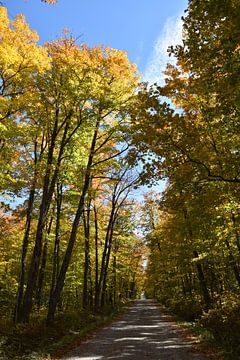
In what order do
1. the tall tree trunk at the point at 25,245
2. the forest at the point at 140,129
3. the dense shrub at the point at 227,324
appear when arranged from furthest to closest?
1. the tall tree trunk at the point at 25,245
2. the dense shrub at the point at 227,324
3. the forest at the point at 140,129

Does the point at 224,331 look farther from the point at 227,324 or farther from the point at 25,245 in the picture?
the point at 25,245

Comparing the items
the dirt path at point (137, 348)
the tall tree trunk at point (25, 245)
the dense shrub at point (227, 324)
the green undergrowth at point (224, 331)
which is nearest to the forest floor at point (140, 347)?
the dirt path at point (137, 348)

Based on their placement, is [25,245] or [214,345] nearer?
[214,345]

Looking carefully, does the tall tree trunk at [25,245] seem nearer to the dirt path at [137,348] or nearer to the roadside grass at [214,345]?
the dirt path at [137,348]

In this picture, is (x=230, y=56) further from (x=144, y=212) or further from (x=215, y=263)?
(x=144, y=212)

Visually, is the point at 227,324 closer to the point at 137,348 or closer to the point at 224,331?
the point at 224,331

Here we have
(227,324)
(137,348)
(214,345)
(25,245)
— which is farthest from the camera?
(25,245)

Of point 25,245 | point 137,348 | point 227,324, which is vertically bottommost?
point 137,348

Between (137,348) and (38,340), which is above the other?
(38,340)

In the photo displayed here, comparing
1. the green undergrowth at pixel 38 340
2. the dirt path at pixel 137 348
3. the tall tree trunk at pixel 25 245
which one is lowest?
the dirt path at pixel 137 348

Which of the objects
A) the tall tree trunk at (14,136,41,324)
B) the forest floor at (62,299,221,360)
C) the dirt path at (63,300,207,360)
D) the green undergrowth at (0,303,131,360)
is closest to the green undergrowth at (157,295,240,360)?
the forest floor at (62,299,221,360)

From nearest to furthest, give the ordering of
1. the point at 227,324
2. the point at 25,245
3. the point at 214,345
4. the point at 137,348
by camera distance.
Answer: the point at 214,345, the point at 137,348, the point at 227,324, the point at 25,245

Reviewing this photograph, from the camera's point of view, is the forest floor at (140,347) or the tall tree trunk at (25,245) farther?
the tall tree trunk at (25,245)

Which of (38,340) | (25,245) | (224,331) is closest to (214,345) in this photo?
(224,331)
